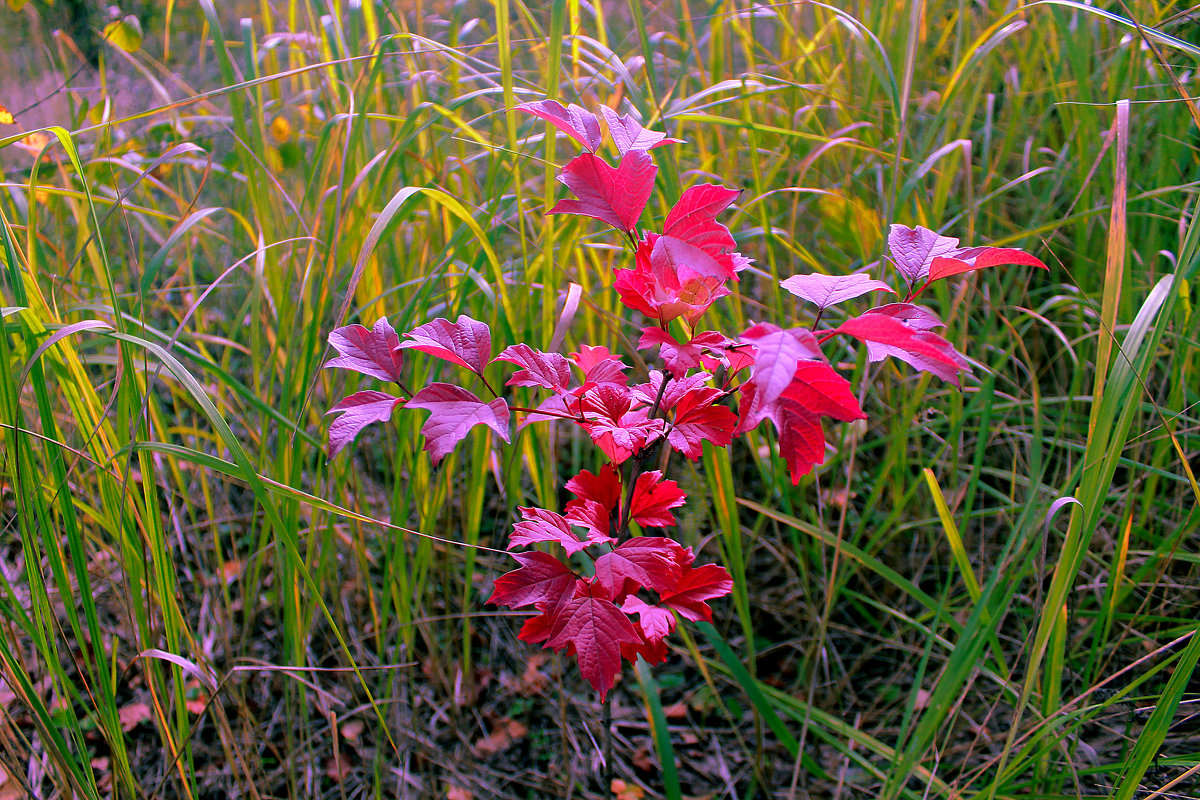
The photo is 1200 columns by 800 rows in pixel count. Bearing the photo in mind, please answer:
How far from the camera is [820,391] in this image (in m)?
0.50

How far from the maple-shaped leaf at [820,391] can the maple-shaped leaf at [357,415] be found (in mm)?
302

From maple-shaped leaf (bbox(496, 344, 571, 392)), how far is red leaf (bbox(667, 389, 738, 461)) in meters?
0.10

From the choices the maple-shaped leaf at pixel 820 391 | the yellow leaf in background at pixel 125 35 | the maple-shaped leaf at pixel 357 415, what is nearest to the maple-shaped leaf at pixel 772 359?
the maple-shaped leaf at pixel 820 391

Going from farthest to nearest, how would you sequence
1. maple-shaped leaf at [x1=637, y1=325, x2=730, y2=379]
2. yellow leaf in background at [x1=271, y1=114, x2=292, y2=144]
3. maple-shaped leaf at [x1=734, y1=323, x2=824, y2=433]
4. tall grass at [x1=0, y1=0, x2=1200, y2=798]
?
yellow leaf in background at [x1=271, y1=114, x2=292, y2=144]
tall grass at [x1=0, y1=0, x2=1200, y2=798]
maple-shaped leaf at [x1=637, y1=325, x2=730, y2=379]
maple-shaped leaf at [x1=734, y1=323, x2=824, y2=433]

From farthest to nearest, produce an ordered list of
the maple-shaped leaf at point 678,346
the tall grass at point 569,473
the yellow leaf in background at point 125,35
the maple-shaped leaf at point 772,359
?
the yellow leaf in background at point 125,35, the tall grass at point 569,473, the maple-shaped leaf at point 678,346, the maple-shaped leaf at point 772,359

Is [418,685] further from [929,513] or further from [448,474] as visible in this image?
[929,513]

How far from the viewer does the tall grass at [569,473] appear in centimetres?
76

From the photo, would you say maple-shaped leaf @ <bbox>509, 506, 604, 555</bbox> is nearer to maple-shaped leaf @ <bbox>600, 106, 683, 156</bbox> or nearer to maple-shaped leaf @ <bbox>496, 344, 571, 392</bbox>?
maple-shaped leaf @ <bbox>496, 344, 571, 392</bbox>

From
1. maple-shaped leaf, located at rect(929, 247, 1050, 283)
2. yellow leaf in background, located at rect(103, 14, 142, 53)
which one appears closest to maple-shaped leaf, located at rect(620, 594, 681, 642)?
maple-shaped leaf, located at rect(929, 247, 1050, 283)

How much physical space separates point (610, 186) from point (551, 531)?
11.6 inches

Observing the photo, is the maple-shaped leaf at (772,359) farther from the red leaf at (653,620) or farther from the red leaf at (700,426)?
the red leaf at (653,620)

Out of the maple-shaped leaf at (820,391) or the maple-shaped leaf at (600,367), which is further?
the maple-shaped leaf at (600,367)

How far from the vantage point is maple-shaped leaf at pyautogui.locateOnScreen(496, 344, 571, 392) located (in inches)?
23.2

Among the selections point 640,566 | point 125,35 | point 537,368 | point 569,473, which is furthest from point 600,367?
point 125,35
